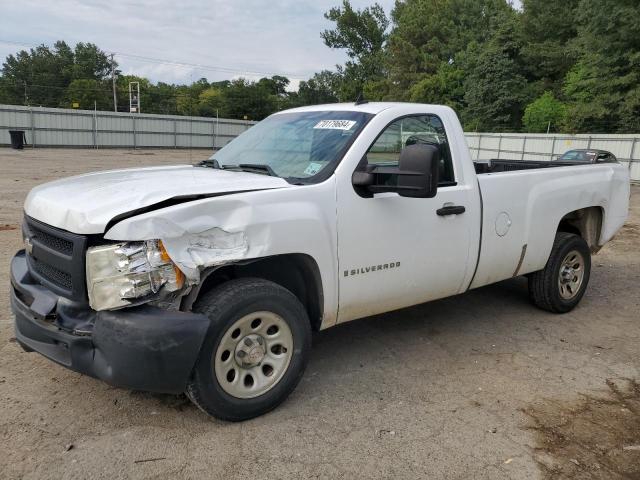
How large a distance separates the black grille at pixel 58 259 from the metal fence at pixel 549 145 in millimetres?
24899

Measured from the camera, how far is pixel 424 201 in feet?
13.0

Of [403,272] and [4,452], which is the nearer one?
[4,452]

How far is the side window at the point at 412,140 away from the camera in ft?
13.0

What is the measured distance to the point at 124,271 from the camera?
2764 mm

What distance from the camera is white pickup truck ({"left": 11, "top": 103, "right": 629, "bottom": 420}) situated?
280 centimetres

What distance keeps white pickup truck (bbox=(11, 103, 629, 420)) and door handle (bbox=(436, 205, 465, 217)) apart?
15 millimetres

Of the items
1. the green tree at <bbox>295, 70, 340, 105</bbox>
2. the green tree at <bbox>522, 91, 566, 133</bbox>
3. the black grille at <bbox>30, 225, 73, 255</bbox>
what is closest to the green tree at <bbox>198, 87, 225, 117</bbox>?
the green tree at <bbox>295, 70, 340, 105</bbox>

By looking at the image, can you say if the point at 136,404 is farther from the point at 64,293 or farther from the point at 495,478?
the point at 495,478

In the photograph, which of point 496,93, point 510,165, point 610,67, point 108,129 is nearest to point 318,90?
point 496,93

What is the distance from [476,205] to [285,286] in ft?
5.66

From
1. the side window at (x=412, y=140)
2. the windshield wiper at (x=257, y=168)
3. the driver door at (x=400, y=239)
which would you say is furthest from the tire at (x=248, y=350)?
the side window at (x=412, y=140)

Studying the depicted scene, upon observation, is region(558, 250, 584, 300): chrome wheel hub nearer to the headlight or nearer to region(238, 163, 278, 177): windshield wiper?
region(238, 163, 278, 177): windshield wiper

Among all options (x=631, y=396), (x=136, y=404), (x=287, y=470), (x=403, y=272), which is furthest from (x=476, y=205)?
(x=136, y=404)

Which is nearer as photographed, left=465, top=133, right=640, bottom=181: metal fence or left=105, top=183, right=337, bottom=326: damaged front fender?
left=105, top=183, right=337, bottom=326: damaged front fender
